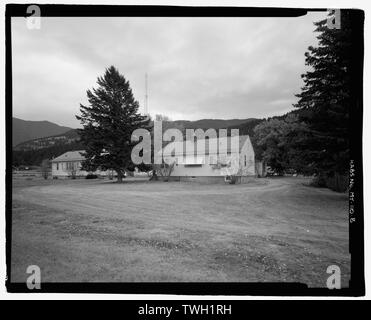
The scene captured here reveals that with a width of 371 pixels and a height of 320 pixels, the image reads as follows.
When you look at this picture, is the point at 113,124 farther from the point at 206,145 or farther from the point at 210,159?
the point at 210,159

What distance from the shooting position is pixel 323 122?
18.2ft

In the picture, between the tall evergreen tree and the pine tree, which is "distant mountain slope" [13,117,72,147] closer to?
the tall evergreen tree

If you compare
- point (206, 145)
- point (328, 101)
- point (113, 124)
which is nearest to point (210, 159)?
point (206, 145)

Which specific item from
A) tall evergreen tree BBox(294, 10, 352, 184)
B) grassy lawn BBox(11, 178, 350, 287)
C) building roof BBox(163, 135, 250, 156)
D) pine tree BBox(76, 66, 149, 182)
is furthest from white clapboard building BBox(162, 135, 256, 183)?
grassy lawn BBox(11, 178, 350, 287)

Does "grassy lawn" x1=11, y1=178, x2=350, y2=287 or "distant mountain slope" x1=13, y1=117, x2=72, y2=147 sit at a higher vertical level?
"distant mountain slope" x1=13, y1=117, x2=72, y2=147

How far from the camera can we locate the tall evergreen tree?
10.5 feet

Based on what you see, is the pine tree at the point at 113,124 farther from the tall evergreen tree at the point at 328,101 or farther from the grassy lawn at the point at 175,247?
the tall evergreen tree at the point at 328,101

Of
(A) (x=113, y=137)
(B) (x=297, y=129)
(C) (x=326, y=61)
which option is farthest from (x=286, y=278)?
(A) (x=113, y=137)

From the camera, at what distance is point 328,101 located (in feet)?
16.7

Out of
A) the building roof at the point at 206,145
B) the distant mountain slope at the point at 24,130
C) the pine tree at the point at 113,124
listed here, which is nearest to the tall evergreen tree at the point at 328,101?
the distant mountain slope at the point at 24,130

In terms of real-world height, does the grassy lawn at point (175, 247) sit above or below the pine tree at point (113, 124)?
below

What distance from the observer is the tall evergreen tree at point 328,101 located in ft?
10.5
